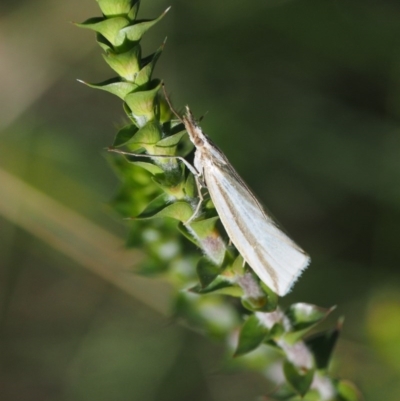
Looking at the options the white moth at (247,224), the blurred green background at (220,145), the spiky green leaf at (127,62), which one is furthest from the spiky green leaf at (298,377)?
the blurred green background at (220,145)

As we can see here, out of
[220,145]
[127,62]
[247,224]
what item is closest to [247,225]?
[247,224]

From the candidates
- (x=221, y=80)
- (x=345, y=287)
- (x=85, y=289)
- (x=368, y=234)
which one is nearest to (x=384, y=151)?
(x=368, y=234)

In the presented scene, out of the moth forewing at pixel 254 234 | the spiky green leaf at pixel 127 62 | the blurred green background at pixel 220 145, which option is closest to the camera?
the spiky green leaf at pixel 127 62

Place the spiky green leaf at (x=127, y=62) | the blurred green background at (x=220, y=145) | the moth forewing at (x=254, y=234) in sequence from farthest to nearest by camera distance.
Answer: the blurred green background at (x=220, y=145) < the moth forewing at (x=254, y=234) < the spiky green leaf at (x=127, y=62)

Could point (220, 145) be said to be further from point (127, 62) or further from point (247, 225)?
point (127, 62)

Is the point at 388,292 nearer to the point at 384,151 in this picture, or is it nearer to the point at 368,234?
the point at 368,234

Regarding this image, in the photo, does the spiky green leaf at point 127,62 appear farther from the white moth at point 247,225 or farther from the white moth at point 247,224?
the white moth at point 247,225

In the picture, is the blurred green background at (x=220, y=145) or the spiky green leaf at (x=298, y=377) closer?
the spiky green leaf at (x=298, y=377)
